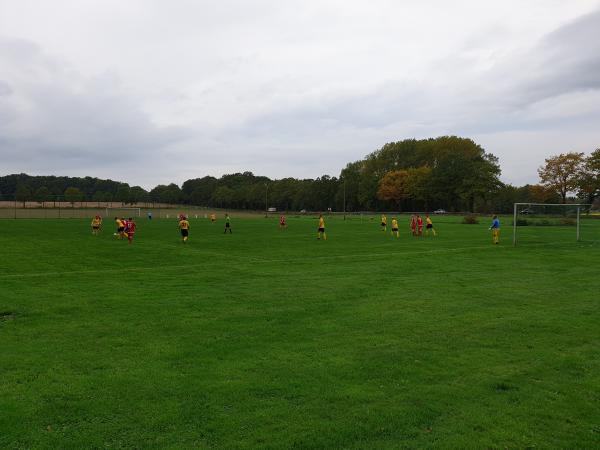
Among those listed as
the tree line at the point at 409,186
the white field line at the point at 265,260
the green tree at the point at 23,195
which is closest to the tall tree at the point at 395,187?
the tree line at the point at 409,186

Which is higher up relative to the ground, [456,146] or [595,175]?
[456,146]

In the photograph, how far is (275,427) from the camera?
4488mm

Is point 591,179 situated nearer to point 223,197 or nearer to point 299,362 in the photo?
point 299,362

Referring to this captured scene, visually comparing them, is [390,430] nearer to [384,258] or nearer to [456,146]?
[384,258]

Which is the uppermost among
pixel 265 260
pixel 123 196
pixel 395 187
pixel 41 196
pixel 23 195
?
pixel 395 187

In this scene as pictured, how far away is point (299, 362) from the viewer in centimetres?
630

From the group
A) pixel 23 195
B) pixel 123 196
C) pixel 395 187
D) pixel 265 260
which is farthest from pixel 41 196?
pixel 265 260

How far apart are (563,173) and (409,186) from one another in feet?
93.5

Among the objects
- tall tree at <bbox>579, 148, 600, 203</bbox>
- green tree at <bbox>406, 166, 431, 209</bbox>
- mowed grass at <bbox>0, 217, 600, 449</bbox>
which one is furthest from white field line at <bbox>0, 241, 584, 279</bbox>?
green tree at <bbox>406, 166, 431, 209</bbox>

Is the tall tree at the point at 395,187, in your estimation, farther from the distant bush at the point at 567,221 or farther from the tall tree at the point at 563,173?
the distant bush at the point at 567,221

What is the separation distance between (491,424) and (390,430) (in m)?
0.99

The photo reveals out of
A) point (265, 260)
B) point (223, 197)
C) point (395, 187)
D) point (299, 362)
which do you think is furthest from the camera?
point (223, 197)

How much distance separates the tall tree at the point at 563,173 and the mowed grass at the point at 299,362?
73340 mm

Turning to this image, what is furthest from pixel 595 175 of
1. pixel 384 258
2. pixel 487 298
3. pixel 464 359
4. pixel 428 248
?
pixel 464 359
